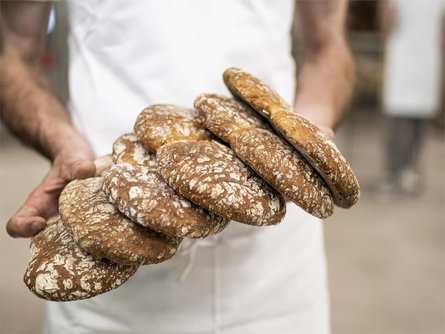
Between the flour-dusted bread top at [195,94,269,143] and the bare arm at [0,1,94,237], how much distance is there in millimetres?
285

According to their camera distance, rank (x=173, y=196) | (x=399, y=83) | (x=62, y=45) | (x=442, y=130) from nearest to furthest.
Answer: (x=173, y=196) → (x=399, y=83) → (x=62, y=45) → (x=442, y=130)

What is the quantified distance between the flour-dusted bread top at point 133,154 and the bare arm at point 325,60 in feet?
1.53

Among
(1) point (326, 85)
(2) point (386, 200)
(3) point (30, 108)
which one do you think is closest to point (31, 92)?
(3) point (30, 108)

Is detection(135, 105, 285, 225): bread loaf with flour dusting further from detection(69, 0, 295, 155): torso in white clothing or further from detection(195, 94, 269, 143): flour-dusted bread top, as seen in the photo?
detection(69, 0, 295, 155): torso in white clothing

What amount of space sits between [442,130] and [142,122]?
6.17m

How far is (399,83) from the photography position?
3568 millimetres

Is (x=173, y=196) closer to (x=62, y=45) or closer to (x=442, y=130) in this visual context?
(x=62, y=45)

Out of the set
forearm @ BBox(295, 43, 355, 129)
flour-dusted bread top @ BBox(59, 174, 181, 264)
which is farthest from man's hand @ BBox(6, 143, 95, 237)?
→ forearm @ BBox(295, 43, 355, 129)

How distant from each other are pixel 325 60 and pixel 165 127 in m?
0.62

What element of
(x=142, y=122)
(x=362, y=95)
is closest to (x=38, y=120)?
(x=142, y=122)

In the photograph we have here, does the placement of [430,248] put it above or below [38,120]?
below

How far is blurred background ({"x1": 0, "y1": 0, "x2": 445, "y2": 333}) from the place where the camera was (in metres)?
2.50

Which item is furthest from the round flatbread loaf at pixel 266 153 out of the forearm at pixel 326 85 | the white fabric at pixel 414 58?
the white fabric at pixel 414 58

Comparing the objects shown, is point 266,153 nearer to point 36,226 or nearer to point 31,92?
point 36,226
